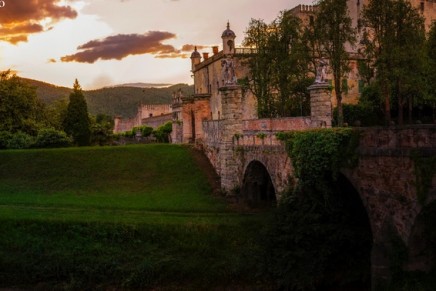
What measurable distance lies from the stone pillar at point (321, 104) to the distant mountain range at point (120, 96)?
384 feet

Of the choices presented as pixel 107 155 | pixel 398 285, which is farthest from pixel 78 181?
pixel 398 285

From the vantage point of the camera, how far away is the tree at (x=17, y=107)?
54094mm

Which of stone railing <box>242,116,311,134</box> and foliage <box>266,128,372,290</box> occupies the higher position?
stone railing <box>242,116,311,134</box>

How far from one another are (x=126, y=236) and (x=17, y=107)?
36.7 metres

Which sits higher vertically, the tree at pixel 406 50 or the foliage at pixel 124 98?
the foliage at pixel 124 98

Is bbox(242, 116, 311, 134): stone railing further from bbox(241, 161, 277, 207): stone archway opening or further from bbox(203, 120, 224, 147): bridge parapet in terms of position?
bbox(241, 161, 277, 207): stone archway opening

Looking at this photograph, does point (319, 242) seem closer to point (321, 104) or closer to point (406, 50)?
point (321, 104)

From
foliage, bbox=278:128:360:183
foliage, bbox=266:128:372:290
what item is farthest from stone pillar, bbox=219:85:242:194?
foliage, bbox=266:128:372:290

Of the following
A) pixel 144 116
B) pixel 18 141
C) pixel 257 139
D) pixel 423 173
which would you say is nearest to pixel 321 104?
pixel 257 139

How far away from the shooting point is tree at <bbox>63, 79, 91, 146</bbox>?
173 feet

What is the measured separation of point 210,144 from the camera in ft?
121

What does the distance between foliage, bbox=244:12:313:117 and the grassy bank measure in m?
10.6

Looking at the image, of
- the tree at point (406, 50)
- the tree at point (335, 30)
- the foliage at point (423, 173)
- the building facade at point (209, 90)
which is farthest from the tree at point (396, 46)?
the foliage at point (423, 173)

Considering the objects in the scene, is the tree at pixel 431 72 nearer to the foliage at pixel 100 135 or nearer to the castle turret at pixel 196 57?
the castle turret at pixel 196 57
